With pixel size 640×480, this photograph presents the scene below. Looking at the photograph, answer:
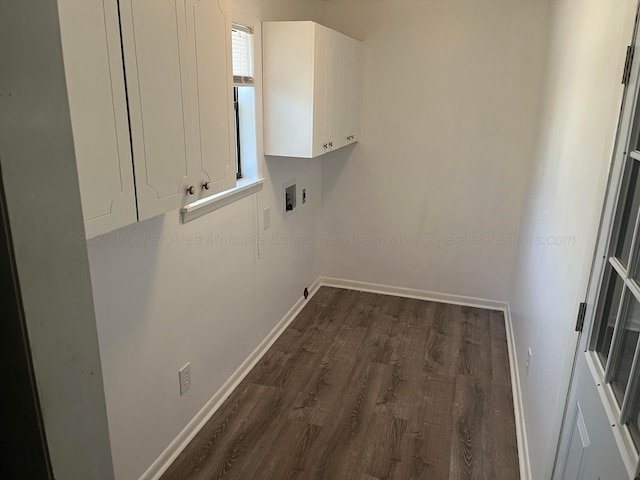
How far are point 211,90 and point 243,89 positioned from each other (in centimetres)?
103

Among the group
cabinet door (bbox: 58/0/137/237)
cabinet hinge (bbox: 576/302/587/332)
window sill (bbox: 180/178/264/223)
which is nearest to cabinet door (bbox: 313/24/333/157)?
window sill (bbox: 180/178/264/223)

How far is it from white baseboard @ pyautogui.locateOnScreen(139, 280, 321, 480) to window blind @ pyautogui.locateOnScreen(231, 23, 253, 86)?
1661 mm

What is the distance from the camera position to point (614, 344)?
1.27 metres

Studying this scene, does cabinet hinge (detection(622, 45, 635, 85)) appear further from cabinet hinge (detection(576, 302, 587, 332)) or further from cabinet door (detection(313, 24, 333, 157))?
cabinet door (detection(313, 24, 333, 157))

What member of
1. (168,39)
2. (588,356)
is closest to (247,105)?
(168,39)

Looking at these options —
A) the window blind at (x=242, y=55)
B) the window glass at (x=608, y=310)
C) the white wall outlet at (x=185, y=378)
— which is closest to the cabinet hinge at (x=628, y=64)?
the window glass at (x=608, y=310)

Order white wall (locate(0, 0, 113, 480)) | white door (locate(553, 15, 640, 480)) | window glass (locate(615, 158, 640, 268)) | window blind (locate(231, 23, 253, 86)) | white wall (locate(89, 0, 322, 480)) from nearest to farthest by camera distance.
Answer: white wall (locate(0, 0, 113, 480)), white door (locate(553, 15, 640, 480)), window glass (locate(615, 158, 640, 268)), white wall (locate(89, 0, 322, 480)), window blind (locate(231, 23, 253, 86))

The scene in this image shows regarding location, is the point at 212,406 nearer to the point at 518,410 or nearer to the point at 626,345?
the point at 518,410

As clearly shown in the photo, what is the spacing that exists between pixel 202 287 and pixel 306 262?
1617mm

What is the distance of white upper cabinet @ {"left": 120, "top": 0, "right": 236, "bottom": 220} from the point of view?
4.49 ft

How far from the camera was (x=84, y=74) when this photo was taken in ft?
3.86

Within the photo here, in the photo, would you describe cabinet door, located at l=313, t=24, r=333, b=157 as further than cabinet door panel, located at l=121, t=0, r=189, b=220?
Yes

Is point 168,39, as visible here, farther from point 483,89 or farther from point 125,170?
point 483,89

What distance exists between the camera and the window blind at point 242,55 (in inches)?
99.8
